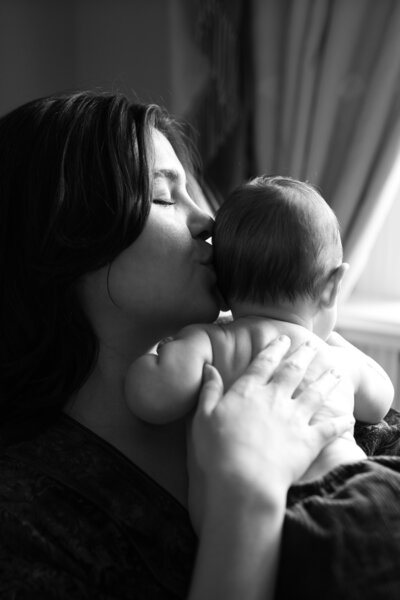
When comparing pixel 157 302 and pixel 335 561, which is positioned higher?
pixel 157 302

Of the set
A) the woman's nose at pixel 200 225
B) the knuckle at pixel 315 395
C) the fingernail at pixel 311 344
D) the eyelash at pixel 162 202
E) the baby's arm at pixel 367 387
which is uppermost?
the eyelash at pixel 162 202

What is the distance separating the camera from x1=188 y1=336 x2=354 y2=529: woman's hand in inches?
36.0

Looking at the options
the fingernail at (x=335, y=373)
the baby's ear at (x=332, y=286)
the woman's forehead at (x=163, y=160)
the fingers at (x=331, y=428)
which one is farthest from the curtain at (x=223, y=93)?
the fingers at (x=331, y=428)

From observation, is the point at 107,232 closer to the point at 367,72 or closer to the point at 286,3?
the point at 367,72

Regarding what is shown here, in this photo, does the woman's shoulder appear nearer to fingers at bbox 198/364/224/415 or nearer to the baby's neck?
fingers at bbox 198/364/224/415

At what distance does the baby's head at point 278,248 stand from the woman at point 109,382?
0.05m

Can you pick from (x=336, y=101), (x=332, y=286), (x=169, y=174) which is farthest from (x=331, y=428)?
(x=336, y=101)

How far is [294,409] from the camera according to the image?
3.39 feet

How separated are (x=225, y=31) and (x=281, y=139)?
45 cm

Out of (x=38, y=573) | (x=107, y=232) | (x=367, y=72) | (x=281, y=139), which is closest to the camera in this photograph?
(x=38, y=573)

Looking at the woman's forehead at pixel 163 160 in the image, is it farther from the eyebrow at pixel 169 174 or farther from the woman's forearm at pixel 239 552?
the woman's forearm at pixel 239 552

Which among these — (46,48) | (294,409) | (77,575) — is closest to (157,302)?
(294,409)

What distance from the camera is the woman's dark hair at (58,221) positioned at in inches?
45.5

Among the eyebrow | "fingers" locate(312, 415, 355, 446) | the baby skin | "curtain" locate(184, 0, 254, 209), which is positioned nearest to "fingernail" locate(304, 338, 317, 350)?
the baby skin
